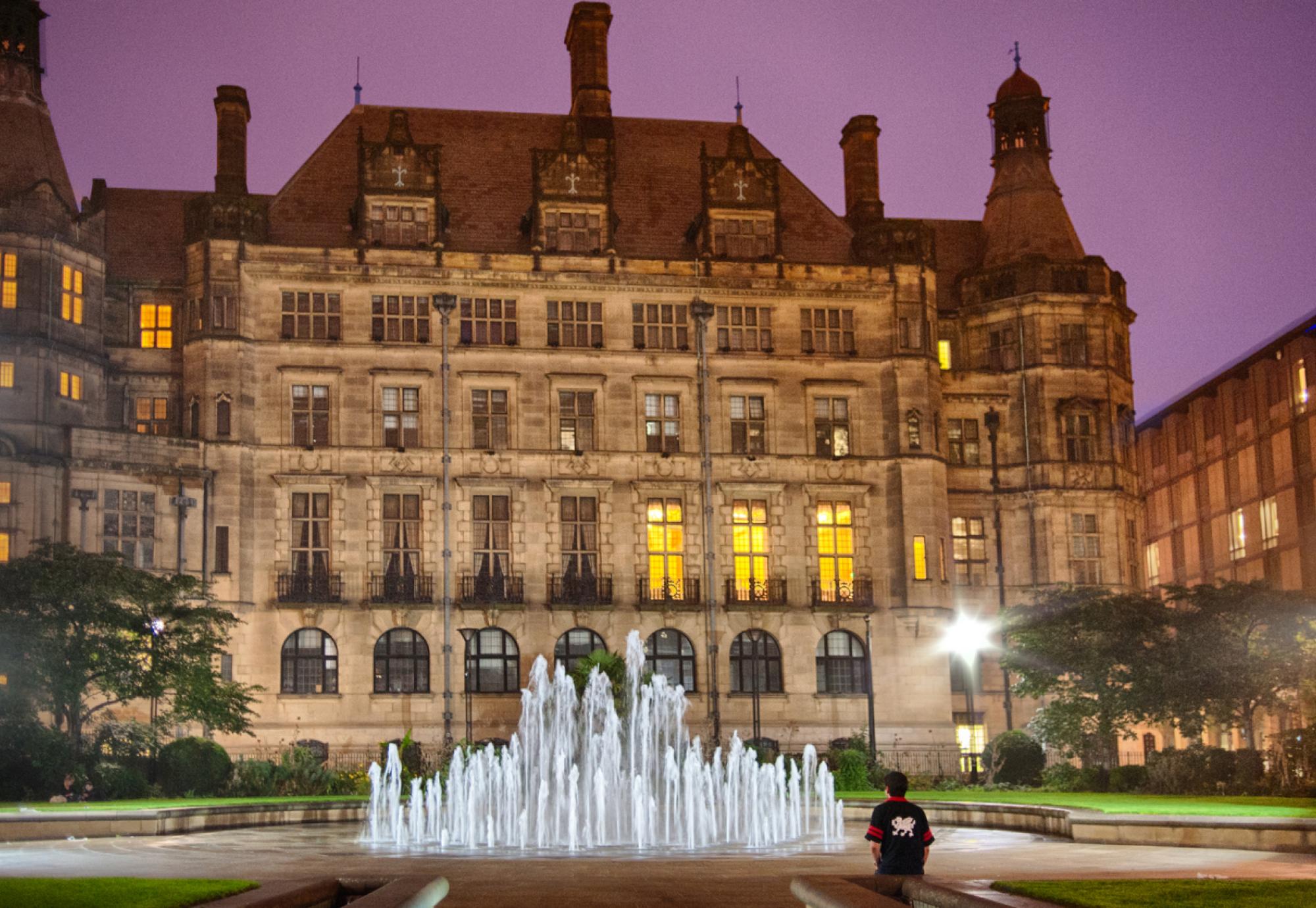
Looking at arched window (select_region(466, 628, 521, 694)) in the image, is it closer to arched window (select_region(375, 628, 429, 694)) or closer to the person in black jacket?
arched window (select_region(375, 628, 429, 694))

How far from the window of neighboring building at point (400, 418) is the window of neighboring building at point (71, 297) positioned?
10418 mm

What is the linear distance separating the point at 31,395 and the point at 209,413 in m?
5.81

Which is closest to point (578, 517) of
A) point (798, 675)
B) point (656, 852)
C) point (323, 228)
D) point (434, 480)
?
point (434, 480)

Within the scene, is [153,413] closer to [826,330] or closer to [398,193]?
[398,193]

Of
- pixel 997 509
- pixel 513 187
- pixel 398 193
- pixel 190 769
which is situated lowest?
pixel 190 769

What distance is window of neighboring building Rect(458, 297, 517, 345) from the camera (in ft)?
198

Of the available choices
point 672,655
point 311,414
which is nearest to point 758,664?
point 672,655

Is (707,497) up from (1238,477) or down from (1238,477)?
down

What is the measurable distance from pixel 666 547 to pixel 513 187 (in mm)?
15311

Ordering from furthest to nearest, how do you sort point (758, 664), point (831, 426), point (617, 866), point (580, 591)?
point (831, 426), point (758, 664), point (580, 591), point (617, 866)

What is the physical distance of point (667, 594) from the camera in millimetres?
59531

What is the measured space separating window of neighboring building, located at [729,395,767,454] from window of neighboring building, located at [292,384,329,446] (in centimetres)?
1444

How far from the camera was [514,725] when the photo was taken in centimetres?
5775

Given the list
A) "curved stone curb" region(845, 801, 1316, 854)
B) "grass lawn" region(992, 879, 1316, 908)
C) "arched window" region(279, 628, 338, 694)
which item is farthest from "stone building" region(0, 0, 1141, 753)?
"grass lawn" region(992, 879, 1316, 908)
